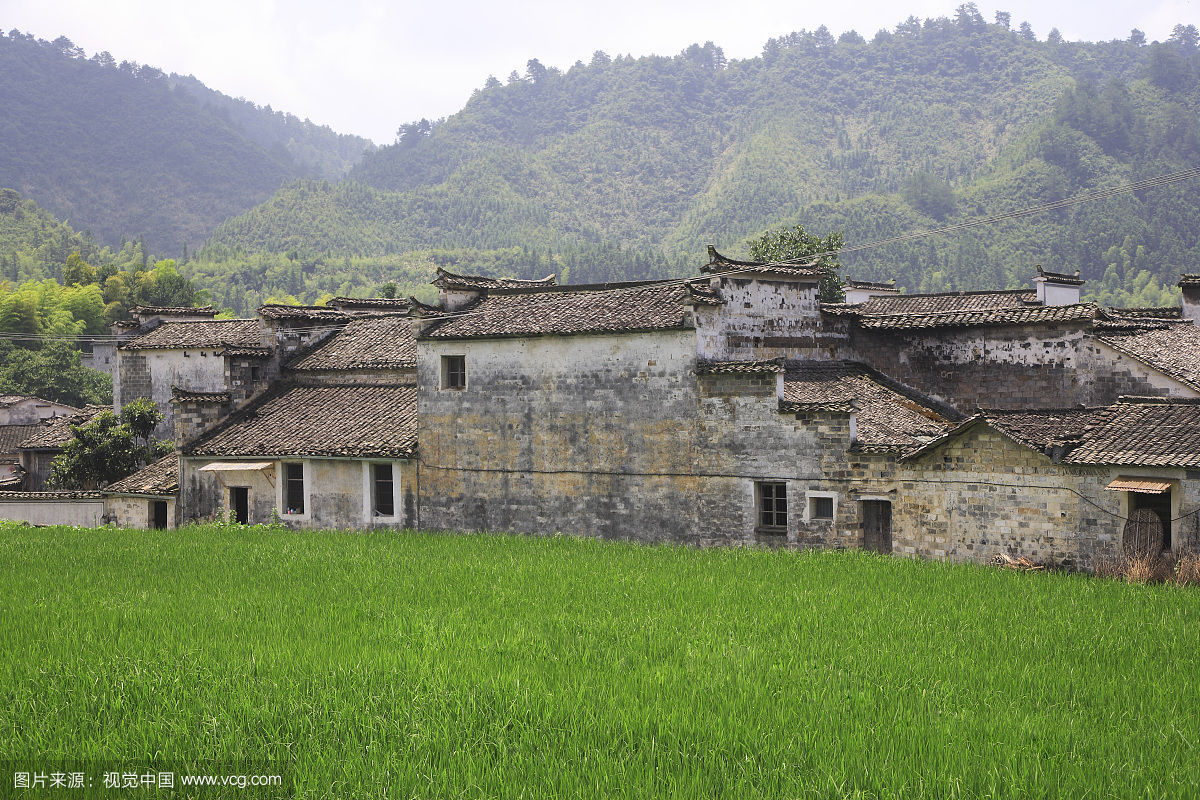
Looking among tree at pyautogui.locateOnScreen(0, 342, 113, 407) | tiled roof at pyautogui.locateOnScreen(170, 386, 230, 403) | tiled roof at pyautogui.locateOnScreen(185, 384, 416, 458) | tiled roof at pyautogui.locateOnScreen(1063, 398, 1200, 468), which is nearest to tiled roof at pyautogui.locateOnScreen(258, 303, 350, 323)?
tiled roof at pyautogui.locateOnScreen(185, 384, 416, 458)

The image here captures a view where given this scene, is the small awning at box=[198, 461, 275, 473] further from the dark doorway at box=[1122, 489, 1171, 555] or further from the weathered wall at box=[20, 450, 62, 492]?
the dark doorway at box=[1122, 489, 1171, 555]

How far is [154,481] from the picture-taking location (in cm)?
2564

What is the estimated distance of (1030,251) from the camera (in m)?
99.0

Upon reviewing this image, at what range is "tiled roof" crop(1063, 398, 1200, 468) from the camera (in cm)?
1505

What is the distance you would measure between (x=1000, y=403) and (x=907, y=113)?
514 feet

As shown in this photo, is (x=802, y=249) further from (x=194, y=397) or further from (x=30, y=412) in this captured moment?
(x=30, y=412)

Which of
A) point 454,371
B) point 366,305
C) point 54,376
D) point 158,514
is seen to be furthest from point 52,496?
point 54,376

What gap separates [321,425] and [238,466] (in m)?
1.86

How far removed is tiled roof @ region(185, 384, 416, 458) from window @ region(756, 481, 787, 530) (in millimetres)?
7162

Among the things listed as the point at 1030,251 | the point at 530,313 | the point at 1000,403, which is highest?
the point at 1030,251

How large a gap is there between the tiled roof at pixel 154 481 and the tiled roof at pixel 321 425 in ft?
4.14

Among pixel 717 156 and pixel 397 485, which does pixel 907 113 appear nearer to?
pixel 717 156

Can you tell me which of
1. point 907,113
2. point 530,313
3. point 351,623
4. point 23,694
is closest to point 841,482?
point 530,313

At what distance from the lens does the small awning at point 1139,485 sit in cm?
1480
